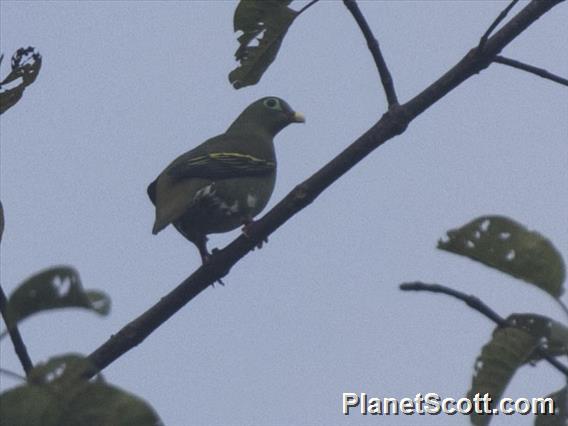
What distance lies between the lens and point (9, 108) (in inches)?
118

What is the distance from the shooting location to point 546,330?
2.26 metres

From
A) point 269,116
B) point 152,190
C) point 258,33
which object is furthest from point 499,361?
point 269,116

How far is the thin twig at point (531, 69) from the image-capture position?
3139 millimetres

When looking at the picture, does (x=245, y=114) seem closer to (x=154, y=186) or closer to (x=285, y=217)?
(x=154, y=186)

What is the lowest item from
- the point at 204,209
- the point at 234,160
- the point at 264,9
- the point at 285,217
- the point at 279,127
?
the point at 285,217

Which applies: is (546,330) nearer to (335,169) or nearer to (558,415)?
(558,415)

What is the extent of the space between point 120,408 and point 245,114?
27.6 feet

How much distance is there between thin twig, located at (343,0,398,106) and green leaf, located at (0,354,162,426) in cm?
164

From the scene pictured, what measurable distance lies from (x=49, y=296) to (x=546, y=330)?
105cm

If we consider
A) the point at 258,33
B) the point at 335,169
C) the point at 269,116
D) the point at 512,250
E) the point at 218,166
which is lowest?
the point at 512,250

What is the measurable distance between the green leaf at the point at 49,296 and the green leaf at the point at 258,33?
1.59 meters

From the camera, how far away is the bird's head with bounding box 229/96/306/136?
1004 cm

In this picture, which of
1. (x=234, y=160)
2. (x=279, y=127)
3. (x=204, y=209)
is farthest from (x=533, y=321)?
(x=279, y=127)

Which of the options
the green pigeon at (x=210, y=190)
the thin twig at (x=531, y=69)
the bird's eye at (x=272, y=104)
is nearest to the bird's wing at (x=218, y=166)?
the green pigeon at (x=210, y=190)
